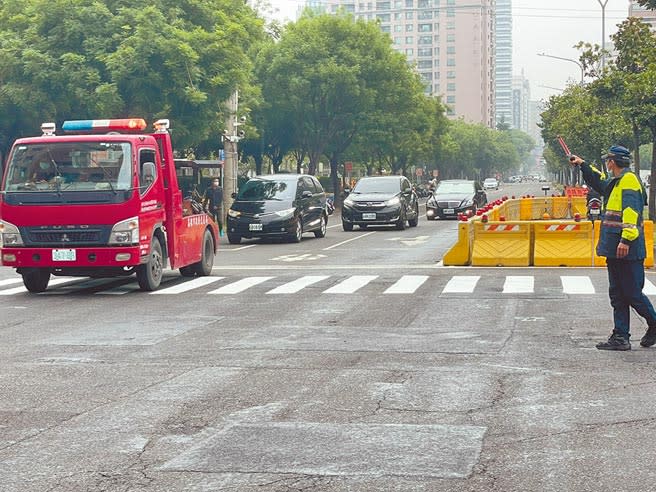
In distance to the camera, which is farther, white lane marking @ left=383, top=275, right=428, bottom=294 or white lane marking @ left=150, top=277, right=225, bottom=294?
white lane marking @ left=150, top=277, right=225, bottom=294

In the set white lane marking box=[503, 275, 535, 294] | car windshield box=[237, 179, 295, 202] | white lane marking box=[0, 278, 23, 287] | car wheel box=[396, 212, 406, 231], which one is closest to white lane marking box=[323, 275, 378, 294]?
white lane marking box=[503, 275, 535, 294]

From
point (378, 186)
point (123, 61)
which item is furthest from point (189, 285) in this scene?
point (378, 186)

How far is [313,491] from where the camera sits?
539cm

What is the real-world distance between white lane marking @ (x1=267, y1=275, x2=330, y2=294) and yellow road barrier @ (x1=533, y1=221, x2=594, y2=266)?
4220 mm

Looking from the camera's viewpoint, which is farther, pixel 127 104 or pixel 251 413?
pixel 127 104

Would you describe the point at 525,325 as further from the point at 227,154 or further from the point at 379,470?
the point at 227,154

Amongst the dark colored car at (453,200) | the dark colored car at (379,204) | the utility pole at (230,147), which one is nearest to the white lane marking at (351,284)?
the dark colored car at (379,204)

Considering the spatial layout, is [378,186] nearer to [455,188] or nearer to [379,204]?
[379,204]

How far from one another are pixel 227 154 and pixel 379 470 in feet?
114

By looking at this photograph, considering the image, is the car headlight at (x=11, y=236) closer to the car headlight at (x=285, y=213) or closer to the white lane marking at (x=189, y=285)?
the white lane marking at (x=189, y=285)

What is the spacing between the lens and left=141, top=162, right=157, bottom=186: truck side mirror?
15.9 m

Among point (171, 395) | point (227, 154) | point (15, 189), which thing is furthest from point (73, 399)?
point (227, 154)

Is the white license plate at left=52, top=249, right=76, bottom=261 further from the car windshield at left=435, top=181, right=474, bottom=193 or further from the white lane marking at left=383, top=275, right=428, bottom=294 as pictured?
the car windshield at left=435, top=181, right=474, bottom=193

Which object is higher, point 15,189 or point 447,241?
point 15,189
